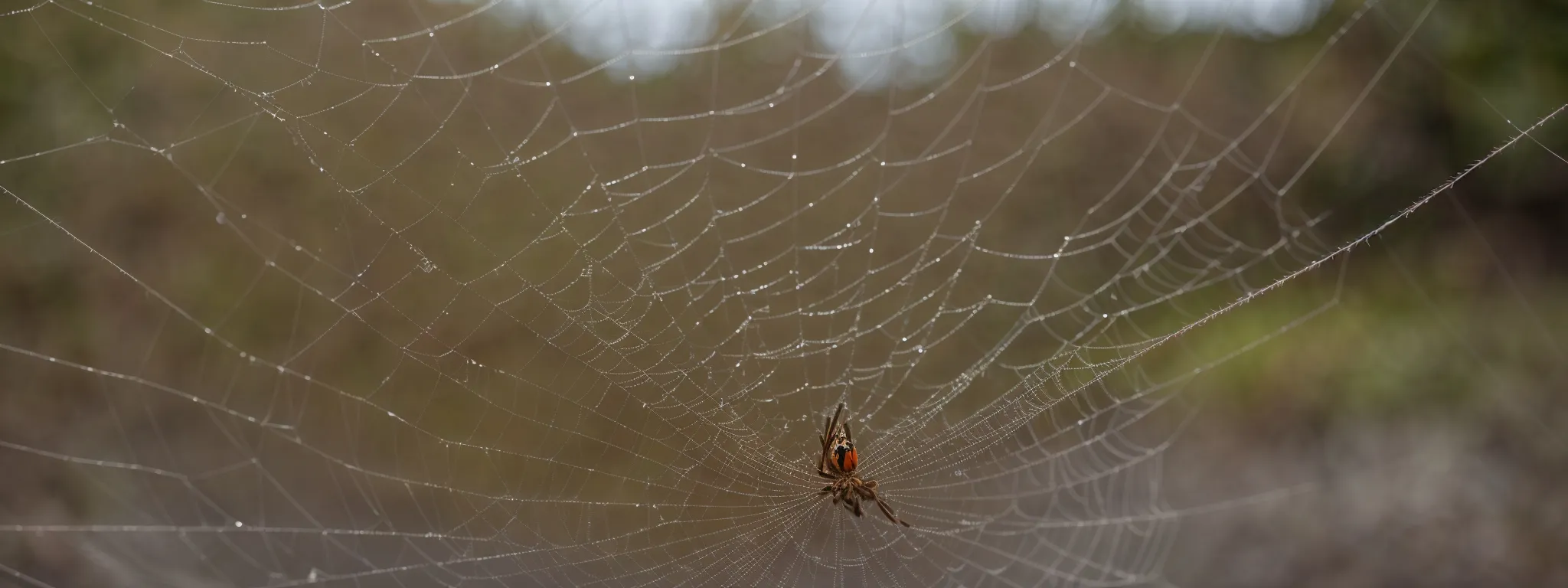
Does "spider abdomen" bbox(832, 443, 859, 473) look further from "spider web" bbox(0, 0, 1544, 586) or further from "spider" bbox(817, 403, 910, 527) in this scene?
"spider web" bbox(0, 0, 1544, 586)

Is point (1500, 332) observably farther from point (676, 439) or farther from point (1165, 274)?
point (676, 439)

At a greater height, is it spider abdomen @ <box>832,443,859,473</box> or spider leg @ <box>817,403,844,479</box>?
spider leg @ <box>817,403,844,479</box>

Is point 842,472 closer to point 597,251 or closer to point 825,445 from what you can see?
point 825,445

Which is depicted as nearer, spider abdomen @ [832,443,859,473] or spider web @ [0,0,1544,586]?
spider abdomen @ [832,443,859,473]

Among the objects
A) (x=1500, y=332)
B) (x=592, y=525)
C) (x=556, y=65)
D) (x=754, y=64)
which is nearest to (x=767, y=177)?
(x=754, y=64)

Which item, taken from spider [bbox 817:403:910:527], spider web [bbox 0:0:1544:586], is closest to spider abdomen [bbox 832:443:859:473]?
spider [bbox 817:403:910:527]

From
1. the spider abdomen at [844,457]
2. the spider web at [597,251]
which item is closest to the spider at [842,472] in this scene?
the spider abdomen at [844,457]

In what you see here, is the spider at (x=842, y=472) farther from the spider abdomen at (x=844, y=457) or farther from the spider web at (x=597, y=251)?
the spider web at (x=597, y=251)

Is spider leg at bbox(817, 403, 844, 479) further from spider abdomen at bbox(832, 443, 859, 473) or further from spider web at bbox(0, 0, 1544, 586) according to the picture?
spider web at bbox(0, 0, 1544, 586)
